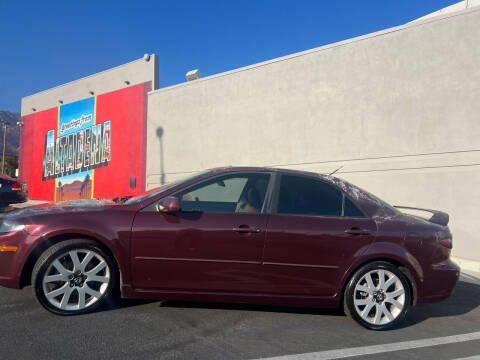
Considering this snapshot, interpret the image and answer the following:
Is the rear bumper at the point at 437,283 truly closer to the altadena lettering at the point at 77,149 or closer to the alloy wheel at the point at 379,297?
the alloy wheel at the point at 379,297

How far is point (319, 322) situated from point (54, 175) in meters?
20.0

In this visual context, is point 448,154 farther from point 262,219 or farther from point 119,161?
point 119,161

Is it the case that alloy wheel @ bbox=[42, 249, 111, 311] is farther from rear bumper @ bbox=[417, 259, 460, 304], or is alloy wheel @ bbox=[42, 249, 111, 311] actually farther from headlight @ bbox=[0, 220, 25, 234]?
rear bumper @ bbox=[417, 259, 460, 304]

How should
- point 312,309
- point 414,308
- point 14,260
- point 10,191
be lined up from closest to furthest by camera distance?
point 14,260, point 312,309, point 414,308, point 10,191

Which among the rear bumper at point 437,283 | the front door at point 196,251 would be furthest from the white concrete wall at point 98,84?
the rear bumper at point 437,283

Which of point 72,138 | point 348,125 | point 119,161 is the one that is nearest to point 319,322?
point 348,125

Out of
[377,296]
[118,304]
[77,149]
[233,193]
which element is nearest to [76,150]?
[77,149]

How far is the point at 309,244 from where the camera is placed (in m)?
3.62

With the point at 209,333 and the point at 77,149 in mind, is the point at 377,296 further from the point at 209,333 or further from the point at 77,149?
the point at 77,149

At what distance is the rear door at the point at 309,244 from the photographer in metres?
3.59

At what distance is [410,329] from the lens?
3.77m

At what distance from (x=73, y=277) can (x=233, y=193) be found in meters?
1.77

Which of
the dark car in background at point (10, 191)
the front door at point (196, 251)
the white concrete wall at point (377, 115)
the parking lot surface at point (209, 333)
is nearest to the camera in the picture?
the parking lot surface at point (209, 333)

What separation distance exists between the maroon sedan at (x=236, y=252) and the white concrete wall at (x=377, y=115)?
5296mm
